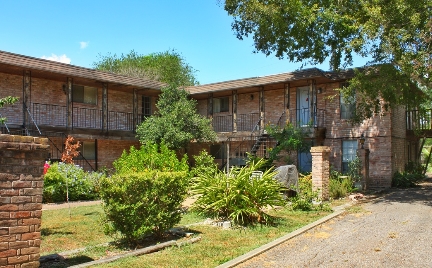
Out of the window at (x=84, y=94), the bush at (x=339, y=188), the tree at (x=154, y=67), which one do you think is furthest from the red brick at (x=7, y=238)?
the tree at (x=154, y=67)

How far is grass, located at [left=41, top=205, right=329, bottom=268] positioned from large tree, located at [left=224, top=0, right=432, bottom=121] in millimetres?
5987

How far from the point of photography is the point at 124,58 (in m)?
45.8

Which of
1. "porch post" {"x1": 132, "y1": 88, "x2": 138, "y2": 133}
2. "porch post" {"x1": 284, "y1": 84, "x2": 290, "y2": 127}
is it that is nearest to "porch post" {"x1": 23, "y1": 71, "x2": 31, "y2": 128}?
"porch post" {"x1": 132, "y1": 88, "x2": 138, "y2": 133}

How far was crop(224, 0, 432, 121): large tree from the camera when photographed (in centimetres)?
1316

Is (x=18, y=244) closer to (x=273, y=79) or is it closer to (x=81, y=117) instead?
(x=81, y=117)

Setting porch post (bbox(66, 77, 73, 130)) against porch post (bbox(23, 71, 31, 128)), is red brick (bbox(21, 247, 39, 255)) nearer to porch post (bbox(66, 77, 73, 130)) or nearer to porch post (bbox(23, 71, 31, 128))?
porch post (bbox(23, 71, 31, 128))

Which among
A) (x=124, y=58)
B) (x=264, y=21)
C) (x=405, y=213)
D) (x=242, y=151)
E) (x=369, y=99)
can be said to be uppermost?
(x=124, y=58)

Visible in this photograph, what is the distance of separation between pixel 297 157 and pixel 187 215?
36.6 feet

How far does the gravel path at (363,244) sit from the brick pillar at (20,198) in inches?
127

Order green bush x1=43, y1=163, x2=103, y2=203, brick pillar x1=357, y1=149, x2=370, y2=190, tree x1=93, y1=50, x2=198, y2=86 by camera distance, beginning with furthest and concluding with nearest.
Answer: tree x1=93, y1=50, x2=198, y2=86, brick pillar x1=357, y1=149, x2=370, y2=190, green bush x1=43, y1=163, x2=103, y2=203

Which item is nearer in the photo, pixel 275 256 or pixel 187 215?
pixel 275 256

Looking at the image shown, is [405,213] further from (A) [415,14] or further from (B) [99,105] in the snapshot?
(B) [99,105]

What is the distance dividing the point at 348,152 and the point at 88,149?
13590 mm

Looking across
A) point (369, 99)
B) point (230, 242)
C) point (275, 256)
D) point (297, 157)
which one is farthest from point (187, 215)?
point (297, 157)
